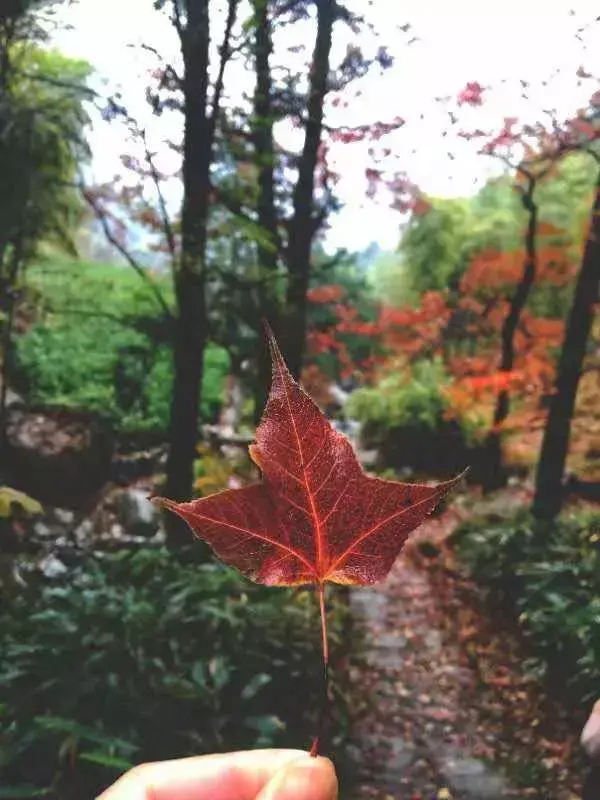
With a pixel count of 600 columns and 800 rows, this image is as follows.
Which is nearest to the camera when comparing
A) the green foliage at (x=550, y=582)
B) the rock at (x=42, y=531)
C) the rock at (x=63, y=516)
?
the green foliage at (x=550, y=582)

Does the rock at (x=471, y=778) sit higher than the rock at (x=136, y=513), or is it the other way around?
the rock at (x=136, y=513)

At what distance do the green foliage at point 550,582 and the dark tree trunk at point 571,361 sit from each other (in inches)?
17.7

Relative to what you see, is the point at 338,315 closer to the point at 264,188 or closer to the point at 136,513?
the point at 136,513

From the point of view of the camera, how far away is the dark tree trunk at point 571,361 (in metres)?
3.85

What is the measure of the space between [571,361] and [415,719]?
2.39 m

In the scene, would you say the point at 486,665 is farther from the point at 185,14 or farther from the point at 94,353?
the point at 94,353

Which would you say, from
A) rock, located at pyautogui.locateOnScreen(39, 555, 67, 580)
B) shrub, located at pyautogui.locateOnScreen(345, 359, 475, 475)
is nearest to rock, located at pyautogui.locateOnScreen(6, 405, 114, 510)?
rock, located at pyautogui.locateOnScreen(39, 555, 67, 580)

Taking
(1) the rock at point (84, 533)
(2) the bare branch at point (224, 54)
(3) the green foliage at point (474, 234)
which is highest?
(3) the green foliage at point (474, 234)

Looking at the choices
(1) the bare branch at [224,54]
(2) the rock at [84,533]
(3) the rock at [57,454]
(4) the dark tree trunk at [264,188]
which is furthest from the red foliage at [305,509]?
(3) the rock at [57,454]

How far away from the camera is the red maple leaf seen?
0.40 meters

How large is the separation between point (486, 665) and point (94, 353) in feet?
14.0

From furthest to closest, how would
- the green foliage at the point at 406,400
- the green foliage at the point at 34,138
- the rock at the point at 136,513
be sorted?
the green foliage at the point at 406,400 → the rock at the point at 136,513 → the green foliage at the point at 34,138

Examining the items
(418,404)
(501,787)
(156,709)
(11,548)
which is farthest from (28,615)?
(418,404)

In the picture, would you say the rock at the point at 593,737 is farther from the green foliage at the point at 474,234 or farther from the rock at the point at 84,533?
the green foliage at the point at 474,234
